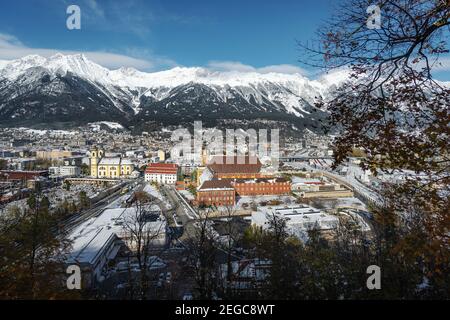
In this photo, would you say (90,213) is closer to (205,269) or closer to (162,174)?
(162,174)

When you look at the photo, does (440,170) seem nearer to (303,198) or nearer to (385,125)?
(385,125)

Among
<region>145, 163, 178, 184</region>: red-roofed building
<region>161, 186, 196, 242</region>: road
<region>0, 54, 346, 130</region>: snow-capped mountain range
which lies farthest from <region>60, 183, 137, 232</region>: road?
<region>0, 54, 346, 130</region>: snow-capped mountain range

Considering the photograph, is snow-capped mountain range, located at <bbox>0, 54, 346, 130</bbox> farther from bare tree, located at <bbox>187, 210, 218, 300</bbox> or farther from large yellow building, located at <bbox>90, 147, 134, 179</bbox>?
bare tree, located at <bbox>187, 210, 218, 300</bbox>

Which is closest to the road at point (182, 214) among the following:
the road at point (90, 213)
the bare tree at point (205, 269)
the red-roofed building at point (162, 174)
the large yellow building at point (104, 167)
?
the road at point (90, 213)

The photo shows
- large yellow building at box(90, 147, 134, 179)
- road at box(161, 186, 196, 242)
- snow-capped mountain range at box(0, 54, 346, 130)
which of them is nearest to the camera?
road at box(161, 186, 196, 242)

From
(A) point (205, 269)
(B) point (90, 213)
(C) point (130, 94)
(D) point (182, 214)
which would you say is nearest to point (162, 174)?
(B) point (90, 213)

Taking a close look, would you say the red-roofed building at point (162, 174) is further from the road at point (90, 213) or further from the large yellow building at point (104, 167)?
the road at point (90, 213)
